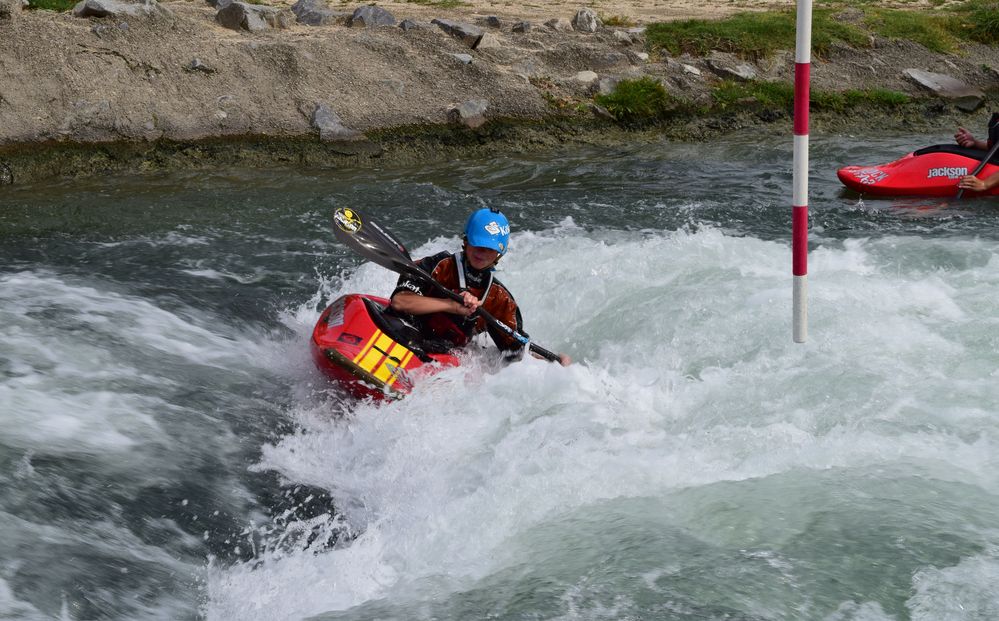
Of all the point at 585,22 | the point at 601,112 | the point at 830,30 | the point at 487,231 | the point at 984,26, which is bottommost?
the point at 601,112

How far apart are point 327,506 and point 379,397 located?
2.73 ft

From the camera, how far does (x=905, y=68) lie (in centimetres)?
1311

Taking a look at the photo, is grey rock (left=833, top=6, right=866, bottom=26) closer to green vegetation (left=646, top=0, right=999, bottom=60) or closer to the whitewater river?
green vegetation (left=646, top=0, right=999, bottom=60)

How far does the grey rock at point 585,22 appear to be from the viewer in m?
12.7

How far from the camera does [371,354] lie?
509 centimetres

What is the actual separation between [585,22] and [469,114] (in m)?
2.79

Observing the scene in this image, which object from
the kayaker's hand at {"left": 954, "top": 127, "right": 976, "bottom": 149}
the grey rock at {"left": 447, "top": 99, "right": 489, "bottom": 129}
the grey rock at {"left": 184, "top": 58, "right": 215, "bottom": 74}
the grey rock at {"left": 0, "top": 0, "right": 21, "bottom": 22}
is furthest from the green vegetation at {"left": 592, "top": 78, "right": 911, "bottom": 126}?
the grey rock at {"left": 0, "top": 0, "right": 21, "bottom": 22}

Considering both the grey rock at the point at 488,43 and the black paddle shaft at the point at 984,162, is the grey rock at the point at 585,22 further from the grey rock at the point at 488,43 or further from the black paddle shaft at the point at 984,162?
the black paddle shaft at the point at 984,162

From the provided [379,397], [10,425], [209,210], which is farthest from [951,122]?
[10,425]

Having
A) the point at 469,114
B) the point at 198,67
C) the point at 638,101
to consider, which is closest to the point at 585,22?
the point at 638,101

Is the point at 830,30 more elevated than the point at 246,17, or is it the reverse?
the point at 246,17

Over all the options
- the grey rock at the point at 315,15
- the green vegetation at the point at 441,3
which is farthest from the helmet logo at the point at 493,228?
the green vegetation at the point at 441,3

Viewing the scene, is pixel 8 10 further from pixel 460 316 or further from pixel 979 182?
pixel 979 182

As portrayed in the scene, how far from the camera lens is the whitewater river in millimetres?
3502
